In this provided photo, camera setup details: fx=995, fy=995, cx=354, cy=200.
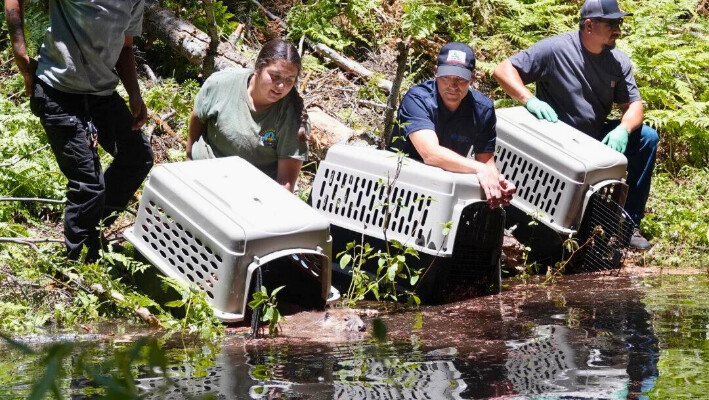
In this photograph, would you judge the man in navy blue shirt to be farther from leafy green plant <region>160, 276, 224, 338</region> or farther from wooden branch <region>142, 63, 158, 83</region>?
wooden branch <region>142, 63, 158, 83</region>

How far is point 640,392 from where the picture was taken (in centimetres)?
361

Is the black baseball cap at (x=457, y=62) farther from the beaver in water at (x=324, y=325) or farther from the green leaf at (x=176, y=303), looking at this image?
the green leaf at (x=176, y=303)

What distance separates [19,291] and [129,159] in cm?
95

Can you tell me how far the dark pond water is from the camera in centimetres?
362

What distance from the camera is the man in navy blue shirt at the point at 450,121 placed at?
19.3ft

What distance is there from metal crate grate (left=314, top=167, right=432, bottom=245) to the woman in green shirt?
0.29 metres

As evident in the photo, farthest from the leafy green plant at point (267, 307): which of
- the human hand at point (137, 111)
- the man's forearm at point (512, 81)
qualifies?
the man's forearm at point (512, 81)

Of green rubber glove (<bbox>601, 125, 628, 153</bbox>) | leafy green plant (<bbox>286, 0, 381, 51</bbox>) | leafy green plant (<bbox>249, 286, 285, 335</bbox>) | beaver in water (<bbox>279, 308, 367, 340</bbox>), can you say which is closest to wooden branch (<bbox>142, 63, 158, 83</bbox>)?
leafy green plant (<bbox>286, 0, 381, 51</bbox>)

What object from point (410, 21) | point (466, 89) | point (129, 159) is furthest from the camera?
point (410, 21)

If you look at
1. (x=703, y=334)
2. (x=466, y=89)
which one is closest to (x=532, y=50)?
(x=466, y=89)

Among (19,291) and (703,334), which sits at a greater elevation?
(703,334)

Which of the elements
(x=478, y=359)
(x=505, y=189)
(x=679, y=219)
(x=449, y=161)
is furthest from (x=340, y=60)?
(x=478, y=359)

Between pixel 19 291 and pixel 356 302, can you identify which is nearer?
pixel 19 291

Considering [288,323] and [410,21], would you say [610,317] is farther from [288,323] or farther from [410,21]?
[410,21]
